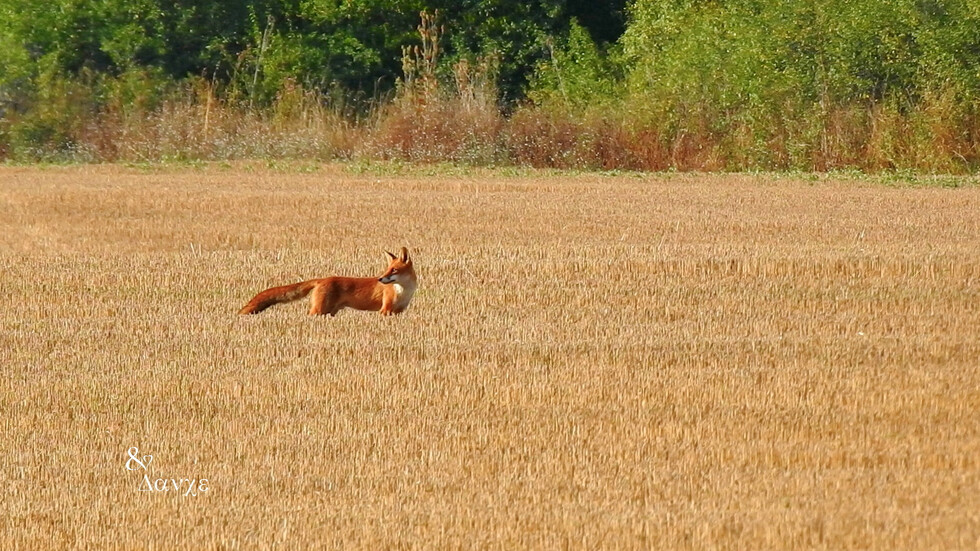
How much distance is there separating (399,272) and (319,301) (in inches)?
24.2

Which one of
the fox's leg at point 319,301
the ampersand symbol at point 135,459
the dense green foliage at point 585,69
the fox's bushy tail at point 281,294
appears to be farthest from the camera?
the dense green foliage at point 585,69

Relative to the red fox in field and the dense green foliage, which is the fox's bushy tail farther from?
the dense green foliage

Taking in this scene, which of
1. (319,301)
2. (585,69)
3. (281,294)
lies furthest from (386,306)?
(585,69)

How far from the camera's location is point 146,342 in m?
9.99

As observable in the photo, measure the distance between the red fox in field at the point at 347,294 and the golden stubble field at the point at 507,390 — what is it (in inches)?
5.8

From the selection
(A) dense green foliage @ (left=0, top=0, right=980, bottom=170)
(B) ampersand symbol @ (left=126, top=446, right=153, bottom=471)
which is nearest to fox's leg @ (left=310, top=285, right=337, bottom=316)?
(B) ampersand symbol @ (left=126, top=446, right=153, bottom=471)

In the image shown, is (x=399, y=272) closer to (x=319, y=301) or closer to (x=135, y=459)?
(x=319, y=301)

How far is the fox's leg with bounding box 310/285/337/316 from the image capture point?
10461 mm

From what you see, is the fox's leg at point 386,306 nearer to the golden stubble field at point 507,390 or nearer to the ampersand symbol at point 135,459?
the golden stubble field at point 507,390

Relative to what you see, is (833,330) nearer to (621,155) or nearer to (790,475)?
(790,475)

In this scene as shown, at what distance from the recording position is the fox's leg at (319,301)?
1046 cm

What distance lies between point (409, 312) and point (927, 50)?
18.4 metres

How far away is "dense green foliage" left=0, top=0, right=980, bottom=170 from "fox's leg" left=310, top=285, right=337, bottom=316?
16258mm

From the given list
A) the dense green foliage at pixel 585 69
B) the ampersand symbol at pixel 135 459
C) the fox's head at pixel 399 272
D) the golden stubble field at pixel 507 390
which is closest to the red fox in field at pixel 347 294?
the fox's head at pixel 399 272
